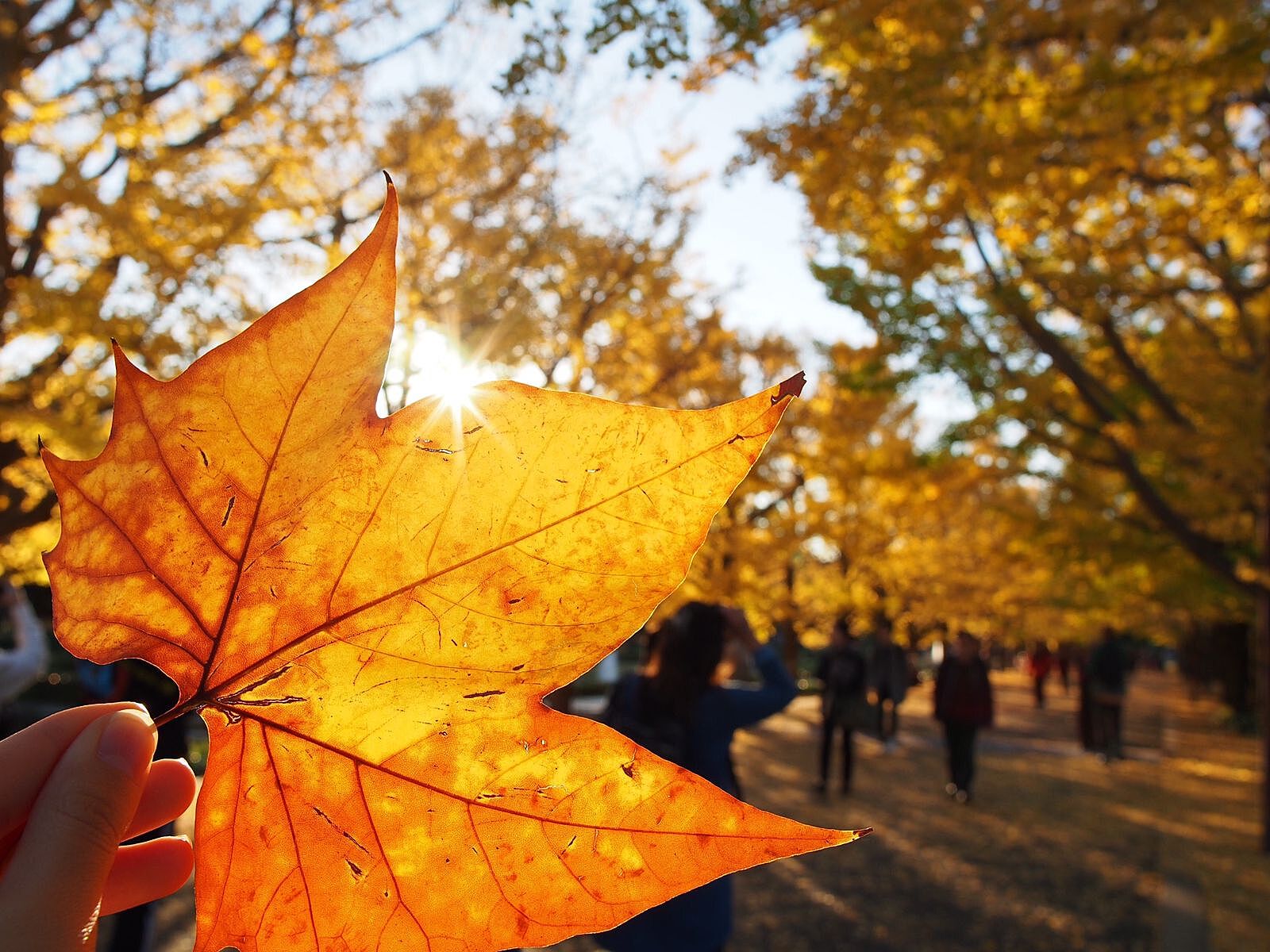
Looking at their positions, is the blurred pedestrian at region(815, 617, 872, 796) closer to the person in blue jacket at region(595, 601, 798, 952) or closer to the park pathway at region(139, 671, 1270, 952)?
the park pathway at region(139, 671, 1270, 952)

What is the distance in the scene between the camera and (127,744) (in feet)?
2.09

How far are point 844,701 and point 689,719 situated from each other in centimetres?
674

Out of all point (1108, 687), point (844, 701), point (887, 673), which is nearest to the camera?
point (844, 701)

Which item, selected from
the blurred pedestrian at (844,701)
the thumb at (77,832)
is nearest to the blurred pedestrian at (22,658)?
the thumb at (77,832)

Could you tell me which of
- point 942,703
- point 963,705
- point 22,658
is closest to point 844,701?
point 942,703

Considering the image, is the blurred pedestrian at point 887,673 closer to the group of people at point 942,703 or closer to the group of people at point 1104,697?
the group of people at point 942,703

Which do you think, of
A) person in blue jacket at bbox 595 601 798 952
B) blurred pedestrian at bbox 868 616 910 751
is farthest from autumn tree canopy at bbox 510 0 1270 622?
blurred pedestrian at bbox 868 616 910 751

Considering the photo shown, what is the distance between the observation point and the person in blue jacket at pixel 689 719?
103 inches

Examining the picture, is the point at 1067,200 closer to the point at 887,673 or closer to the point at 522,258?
the point at 522,258

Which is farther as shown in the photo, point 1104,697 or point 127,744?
point 1104,697

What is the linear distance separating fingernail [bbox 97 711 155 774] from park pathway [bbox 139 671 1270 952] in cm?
496

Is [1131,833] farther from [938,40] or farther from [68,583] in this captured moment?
[68,583]

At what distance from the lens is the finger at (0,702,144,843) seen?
63cm

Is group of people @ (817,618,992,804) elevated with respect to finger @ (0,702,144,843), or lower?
lower
